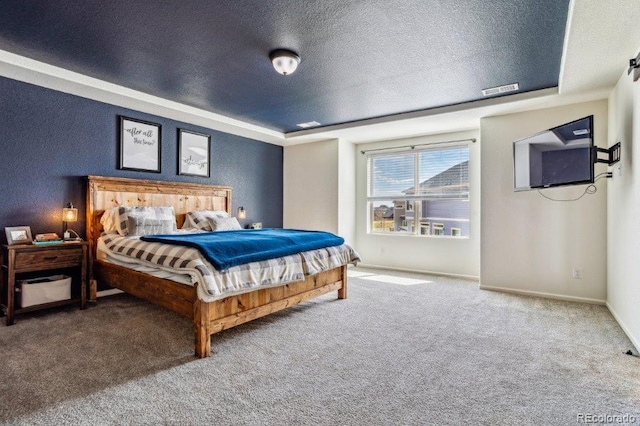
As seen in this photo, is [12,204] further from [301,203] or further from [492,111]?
[492,111]

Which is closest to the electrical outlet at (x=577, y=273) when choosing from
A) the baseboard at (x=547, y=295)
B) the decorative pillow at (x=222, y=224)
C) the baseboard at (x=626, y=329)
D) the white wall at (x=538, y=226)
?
the white wall at (x=538, y=226)

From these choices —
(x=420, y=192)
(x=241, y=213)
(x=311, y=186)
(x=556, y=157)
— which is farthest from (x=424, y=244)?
(x=241, y=213)

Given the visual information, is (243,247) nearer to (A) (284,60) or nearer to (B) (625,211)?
(A) (284,60)

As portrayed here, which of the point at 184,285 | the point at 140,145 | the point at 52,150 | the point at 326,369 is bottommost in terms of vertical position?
the point at 326,369

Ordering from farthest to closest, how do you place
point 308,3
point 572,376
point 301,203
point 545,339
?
point 301,203, point 545,339, point 308,3, point 572,376

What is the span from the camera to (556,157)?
11.1 ft

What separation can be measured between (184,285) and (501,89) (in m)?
3.94

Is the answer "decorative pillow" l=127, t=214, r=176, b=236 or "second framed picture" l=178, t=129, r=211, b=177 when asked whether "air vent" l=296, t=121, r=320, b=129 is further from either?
"decorative pillow" l=127, t=214, r=176, b=236

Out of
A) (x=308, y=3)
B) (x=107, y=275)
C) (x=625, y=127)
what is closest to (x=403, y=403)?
(x=308, y=3)

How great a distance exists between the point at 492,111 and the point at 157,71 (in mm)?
4053

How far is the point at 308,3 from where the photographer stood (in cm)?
231

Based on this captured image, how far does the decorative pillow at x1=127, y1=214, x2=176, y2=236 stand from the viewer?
3783 millimetres

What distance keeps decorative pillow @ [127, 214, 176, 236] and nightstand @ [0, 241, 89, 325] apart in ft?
1.52

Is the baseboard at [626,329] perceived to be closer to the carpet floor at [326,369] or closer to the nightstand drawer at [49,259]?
the carpet floor at [326,369]
